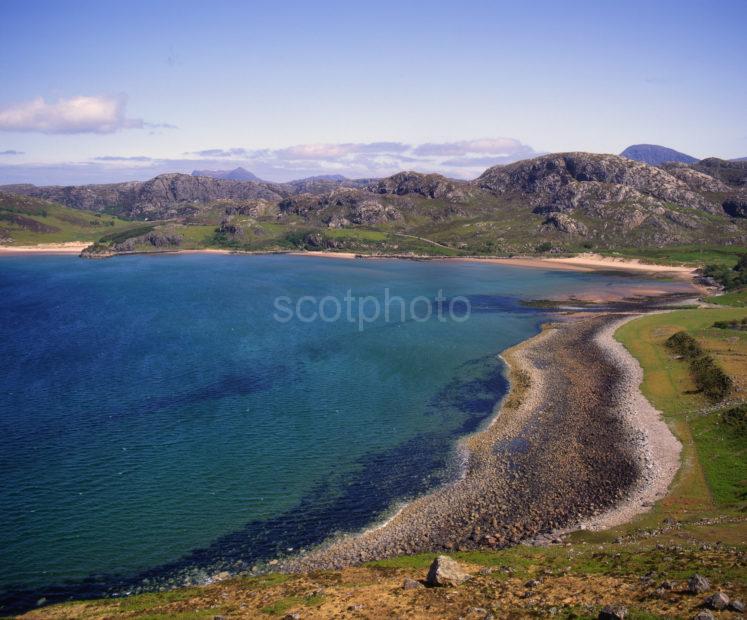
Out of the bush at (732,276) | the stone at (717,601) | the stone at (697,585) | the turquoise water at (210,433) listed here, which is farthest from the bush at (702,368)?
the bush at (732,276)

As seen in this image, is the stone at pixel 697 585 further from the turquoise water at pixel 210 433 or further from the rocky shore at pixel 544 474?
the turquoise water at pixel 210 433

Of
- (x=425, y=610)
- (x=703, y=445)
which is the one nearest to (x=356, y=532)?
(x=425, y=610)

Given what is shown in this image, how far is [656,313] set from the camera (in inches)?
5251

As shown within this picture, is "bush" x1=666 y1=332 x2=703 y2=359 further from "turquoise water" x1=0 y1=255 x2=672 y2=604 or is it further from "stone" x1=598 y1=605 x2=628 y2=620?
"stone" x1=598 y1=605 x2=628 y2=620

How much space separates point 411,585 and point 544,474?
28.6 m

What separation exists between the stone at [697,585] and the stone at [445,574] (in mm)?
12925

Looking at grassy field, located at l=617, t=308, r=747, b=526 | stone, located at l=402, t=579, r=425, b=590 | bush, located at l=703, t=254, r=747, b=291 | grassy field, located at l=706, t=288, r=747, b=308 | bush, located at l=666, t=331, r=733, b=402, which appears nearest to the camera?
stone, located at l=402, t=579, r=425, b=590

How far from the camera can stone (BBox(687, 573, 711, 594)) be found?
26.4 m

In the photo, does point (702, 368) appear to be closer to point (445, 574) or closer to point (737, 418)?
point (737, 418)

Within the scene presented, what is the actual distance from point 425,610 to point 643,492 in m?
31.4

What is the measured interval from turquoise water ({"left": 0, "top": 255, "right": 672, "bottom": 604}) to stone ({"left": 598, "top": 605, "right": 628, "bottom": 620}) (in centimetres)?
2686

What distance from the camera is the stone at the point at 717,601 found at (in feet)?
80.2

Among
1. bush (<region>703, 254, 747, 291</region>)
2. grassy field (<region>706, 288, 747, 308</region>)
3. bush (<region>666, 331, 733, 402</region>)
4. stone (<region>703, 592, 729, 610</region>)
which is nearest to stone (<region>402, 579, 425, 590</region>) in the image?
stone (<region>703, 592, 729, 610</region>)

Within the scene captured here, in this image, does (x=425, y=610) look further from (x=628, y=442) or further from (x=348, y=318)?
(x=348, y=318)
